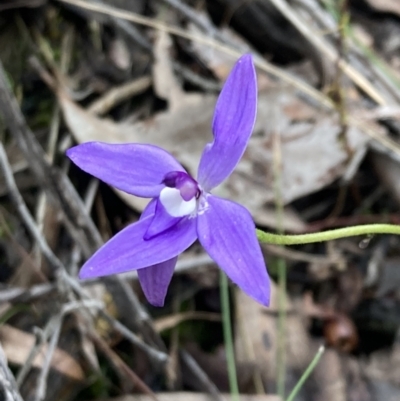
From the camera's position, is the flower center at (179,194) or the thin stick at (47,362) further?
the thin stick at (47,362)

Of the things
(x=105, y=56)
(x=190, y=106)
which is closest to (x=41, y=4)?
(x=105, y=56)

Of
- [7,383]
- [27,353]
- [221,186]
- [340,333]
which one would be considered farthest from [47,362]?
[340,333]

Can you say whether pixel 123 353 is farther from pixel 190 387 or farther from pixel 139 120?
pixel 139 120

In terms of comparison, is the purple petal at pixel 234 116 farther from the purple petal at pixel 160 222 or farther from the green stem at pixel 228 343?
the green stem at pixel 228 343

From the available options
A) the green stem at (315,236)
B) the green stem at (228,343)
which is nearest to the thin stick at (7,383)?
the green stem at (315,236)

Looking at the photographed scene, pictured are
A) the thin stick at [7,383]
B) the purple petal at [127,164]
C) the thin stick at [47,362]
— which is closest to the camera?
the purple petal at [127,164]
